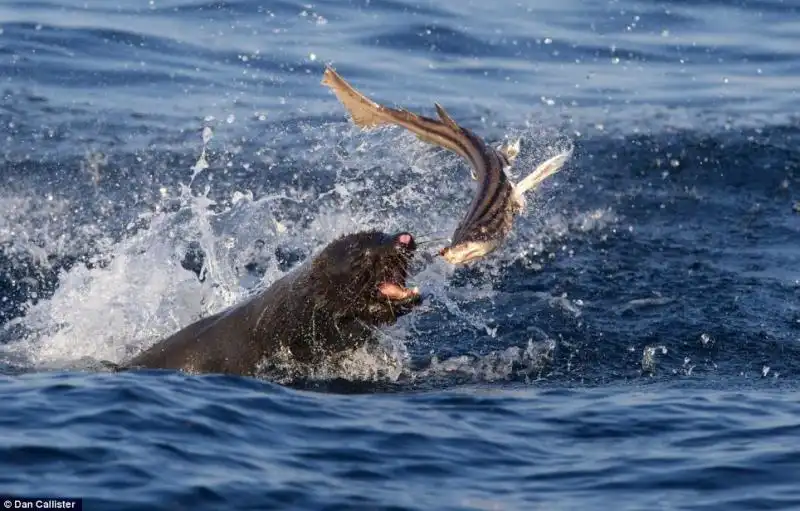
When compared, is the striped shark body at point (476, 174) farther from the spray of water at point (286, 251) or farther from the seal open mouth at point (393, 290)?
the spray of water at point (286, 251)

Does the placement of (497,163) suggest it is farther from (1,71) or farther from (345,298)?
(1,71)

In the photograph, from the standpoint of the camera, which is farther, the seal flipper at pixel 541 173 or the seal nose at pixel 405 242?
the seal nose at pixel 405 242

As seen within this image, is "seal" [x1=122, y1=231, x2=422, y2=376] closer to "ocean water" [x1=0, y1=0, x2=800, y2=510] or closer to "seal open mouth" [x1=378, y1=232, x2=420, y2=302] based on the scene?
"seal open mouth" [x1=378, y1=232, x2=420, y2=302]

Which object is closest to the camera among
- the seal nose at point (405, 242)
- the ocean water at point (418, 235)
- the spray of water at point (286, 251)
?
the ocean water at point (418, 235)

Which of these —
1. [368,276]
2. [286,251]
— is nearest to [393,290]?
[368,276]

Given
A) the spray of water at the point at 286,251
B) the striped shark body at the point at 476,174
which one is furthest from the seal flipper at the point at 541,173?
the spray of water at the point at 286,251

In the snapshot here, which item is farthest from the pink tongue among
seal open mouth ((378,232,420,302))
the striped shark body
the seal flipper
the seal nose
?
the seal flipper

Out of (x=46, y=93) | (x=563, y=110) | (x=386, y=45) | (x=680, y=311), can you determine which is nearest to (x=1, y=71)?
(x=46, y=93)

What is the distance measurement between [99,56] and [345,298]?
899cm

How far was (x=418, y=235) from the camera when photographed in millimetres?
10242

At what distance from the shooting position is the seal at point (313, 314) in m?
6.78

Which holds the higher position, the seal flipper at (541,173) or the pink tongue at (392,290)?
the seal flipper at (541,173)

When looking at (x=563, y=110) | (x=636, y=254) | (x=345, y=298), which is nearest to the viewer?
(x=345, y=298)

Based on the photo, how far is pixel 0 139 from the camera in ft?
42.5
